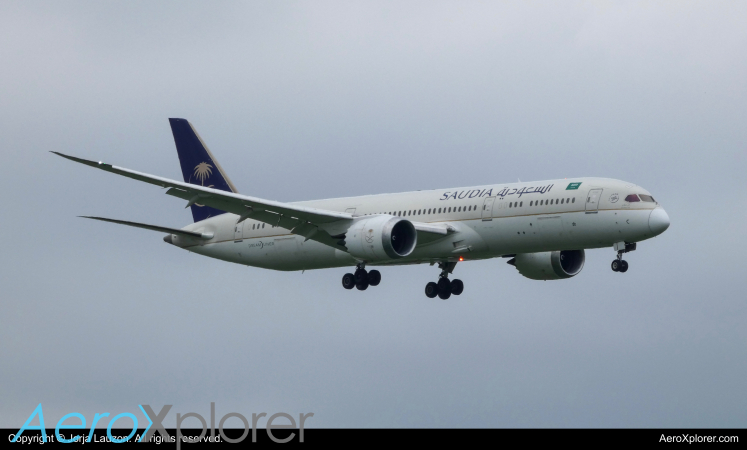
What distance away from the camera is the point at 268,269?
6875 centimetres

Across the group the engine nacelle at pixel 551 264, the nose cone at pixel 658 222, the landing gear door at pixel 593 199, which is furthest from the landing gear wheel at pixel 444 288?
the nose cone at pixel 658 222

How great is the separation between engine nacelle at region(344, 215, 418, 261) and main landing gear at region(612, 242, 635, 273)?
31.4 ft

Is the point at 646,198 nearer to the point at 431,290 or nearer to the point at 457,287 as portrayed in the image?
the point at 457,287

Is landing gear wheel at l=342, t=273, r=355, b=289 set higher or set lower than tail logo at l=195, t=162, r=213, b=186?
lower

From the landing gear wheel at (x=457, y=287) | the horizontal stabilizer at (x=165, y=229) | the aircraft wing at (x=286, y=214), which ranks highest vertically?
the horizontal stabilizer at (x=165, y=229)

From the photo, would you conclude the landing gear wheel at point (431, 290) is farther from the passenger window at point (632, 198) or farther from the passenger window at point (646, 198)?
the passenger window at point (646, 198)

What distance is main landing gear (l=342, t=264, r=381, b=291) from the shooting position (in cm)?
6356

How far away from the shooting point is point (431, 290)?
6606 centimetres

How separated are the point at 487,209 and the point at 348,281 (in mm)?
8615

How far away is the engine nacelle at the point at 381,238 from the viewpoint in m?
58.8

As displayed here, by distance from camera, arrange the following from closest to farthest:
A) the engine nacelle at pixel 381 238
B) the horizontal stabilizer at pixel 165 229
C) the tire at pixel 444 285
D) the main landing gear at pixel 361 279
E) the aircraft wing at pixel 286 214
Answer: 1. the aircraft wing at pixel 286 214
2. the engine nacelle at pixel 381 238
3. the horizontal stabilizer at pixel 165 229
4. the main landing gear at pixel 361 279
5. the tire at pixel 444 285

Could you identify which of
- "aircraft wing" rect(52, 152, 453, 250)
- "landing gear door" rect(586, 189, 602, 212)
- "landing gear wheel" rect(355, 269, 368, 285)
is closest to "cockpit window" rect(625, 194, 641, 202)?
"landing gear door" rect(586, 189, 602, 212)

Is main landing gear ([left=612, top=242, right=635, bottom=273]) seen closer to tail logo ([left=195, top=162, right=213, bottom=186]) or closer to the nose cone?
the nose cone

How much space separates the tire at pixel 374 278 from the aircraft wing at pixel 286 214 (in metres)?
2.82
